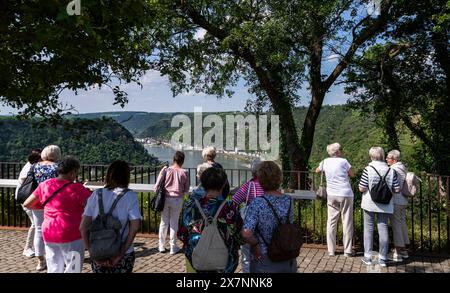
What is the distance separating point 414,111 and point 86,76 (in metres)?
13.5

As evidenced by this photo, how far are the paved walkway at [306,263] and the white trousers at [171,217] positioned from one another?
0.92ft

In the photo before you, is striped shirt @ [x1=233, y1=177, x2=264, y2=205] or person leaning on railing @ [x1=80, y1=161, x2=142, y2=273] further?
striped shirt @ [x1=233, y1=177, x2=264, y2=205]

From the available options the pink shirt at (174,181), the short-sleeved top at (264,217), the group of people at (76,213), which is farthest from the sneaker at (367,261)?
the group of people at (76,213)

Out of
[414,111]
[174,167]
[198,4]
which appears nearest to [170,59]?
[198,4]

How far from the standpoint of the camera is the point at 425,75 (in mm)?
15516

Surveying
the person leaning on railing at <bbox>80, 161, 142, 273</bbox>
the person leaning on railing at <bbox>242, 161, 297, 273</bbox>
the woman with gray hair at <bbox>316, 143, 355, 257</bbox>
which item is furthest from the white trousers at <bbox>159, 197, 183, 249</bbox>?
the person leaning on railing at <bbox>242, 161, 297, 273</bbox>

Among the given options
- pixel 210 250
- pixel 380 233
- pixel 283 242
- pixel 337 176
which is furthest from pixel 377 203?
pixel 210 250

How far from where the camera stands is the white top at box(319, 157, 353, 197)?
6398 millimetres

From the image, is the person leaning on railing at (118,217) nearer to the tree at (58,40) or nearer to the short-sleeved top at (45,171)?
the tree at (58,40)

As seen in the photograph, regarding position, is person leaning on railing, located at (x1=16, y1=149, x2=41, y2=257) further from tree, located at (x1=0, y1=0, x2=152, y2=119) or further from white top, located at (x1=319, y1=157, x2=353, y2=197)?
white top, located at (x1=319, y1=157, x2=353, y2=197)

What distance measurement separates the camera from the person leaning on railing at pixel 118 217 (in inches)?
143

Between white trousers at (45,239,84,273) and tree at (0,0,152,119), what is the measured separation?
2.07 meters

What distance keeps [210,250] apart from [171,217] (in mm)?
3655

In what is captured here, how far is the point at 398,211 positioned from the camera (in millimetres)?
6414
